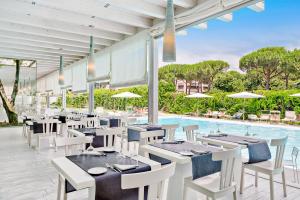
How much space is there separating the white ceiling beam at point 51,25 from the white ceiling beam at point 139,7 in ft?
7.03

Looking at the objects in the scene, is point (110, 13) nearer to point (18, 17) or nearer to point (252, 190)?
point (18, 17)

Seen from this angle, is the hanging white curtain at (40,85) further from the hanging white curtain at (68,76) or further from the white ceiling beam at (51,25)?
the white ceiling beam at (51,25)

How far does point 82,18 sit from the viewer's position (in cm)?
590

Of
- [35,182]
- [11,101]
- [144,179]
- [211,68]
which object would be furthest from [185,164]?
[211,68]

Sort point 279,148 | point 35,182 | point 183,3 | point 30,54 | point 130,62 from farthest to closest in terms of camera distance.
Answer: point 30,54 < point 130,62 < point 183,3 < point 35,182 < point 279,148

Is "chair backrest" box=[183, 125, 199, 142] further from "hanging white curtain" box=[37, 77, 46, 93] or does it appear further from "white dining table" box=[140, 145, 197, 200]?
"hanging white curtain" box=[37, 77, 46, 93]

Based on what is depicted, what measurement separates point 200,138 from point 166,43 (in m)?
1.54

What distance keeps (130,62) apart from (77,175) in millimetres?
5495

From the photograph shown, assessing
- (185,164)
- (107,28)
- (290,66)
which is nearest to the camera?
(185,164)

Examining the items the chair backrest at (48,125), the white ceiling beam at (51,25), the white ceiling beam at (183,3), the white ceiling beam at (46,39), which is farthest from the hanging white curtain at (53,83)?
the white ceiling beam at (183,3)

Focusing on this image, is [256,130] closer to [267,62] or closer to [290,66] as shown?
[290,66]

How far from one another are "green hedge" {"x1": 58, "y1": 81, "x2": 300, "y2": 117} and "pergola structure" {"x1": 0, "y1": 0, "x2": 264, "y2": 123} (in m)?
6.30

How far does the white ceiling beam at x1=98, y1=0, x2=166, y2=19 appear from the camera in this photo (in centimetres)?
474

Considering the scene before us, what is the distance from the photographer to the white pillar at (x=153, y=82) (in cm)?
621
